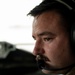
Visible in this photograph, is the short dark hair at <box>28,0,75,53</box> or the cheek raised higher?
the short dark hair at <box>28,0,75,53</box>

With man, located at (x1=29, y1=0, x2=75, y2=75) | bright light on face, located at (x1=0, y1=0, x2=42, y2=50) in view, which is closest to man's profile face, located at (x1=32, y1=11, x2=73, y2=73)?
man, located at (x1=29, y1=0, x2=75, y2=75)

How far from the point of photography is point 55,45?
1185mm

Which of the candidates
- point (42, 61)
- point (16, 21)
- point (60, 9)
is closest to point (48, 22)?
point (60, 9)

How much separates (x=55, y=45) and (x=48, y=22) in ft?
0.40

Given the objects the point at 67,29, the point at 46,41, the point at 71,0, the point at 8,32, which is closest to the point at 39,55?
the point at 46,41

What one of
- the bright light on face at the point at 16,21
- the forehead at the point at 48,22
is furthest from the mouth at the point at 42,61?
the bright light on face at the point at 16,21

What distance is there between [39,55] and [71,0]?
315 mm

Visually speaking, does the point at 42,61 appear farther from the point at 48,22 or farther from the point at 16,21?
the point at 16,21

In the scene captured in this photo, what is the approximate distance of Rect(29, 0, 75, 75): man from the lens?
1.17m

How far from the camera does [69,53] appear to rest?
3.86 ft

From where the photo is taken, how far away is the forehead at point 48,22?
46.7 inches

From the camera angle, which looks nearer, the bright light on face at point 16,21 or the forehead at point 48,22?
the forehead at point 48,22

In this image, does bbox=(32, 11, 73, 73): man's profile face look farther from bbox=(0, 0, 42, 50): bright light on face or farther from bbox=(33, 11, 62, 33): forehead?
bbox=(0, 0, 42, 50): bright light on face

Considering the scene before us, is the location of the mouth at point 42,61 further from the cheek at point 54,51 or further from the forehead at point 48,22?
the forehead at point 48,22
